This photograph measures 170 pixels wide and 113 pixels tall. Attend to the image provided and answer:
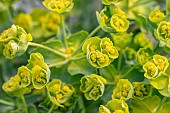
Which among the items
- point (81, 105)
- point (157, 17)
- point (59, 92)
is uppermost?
point (157, 17)

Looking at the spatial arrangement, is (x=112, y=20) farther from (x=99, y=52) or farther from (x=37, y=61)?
(x=37, y=61)

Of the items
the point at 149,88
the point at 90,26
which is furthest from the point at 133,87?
the point at 90,26

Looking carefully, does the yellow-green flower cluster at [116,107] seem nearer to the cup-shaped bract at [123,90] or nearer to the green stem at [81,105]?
the cup-shaped bract at [123,90]

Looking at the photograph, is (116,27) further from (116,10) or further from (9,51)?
(9,51)

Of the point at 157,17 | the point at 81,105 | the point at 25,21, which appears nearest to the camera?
the point at 157,17

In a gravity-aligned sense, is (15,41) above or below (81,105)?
above

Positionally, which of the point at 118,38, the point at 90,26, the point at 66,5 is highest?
the point at 66,5

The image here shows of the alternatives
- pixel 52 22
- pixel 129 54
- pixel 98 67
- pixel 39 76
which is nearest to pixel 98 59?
pixel 98 67
